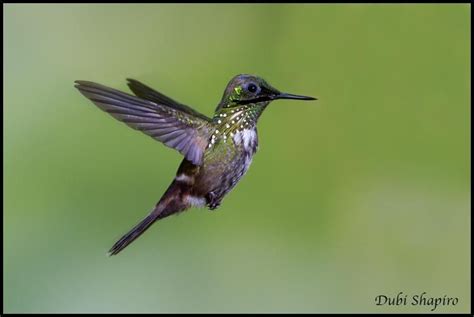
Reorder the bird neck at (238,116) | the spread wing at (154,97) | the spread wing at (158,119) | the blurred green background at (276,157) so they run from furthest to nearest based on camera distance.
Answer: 1. the blurred green background at (276,157)
2. the spread wing at (154,97)
3. the bird neck at (238,116)
4. the spread wing at (158,119)

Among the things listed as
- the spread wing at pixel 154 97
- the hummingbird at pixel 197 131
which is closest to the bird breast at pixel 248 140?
the hummingbird at pixel 197 131

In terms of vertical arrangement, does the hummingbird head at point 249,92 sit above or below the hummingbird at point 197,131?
above

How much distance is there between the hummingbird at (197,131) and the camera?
1.02 metres

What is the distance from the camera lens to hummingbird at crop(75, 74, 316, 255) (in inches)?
40.0

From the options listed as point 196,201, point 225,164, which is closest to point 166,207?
point 196,201

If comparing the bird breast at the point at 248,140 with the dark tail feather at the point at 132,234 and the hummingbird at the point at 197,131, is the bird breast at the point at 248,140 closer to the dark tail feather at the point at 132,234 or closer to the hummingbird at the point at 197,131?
the hummingbird at the point at 197,131

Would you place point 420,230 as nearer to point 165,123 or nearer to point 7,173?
point 7,173

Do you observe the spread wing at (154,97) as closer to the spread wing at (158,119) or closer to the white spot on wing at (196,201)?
the spread wing at (158,119)

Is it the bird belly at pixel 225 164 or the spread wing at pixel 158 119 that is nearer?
the spread wing at pixel 158 119

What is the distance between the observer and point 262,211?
9.90 feet

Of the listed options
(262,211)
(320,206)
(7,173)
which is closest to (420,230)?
(320,206)

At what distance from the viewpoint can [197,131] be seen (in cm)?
118

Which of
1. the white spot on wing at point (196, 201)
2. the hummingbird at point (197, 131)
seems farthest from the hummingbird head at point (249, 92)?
the white spot on wing at point (196, 201)

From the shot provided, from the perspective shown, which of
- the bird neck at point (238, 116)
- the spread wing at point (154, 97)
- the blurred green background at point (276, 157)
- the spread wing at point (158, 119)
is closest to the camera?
the spread wing at point (158, 119)
